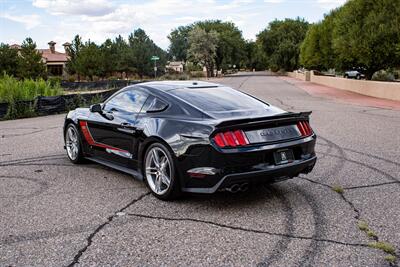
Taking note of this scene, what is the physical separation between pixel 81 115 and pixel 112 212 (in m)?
2.62

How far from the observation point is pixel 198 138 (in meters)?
4.65

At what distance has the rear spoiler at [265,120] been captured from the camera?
4601mm

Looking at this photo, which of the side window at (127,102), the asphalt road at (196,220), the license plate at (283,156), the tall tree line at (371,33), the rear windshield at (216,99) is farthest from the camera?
the tall tree line at (371,33)

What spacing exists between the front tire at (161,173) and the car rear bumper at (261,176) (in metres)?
0.18

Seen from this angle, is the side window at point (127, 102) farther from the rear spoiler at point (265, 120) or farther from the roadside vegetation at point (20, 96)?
the roadside vegetation at point (20, 96)

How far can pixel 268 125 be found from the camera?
4824 millimetres

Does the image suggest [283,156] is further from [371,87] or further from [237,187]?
[371,87]

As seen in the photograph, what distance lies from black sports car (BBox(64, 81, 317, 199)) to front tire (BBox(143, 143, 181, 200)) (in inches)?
0.4

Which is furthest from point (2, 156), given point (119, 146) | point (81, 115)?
point (119, 146)

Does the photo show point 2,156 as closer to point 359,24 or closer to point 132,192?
point 132,192

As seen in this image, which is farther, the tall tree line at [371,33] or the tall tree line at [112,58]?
the tall tree line at [112,58]

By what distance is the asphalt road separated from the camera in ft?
12.0

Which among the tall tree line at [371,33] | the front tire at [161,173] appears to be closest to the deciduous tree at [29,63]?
the tall tree line at [371,33]

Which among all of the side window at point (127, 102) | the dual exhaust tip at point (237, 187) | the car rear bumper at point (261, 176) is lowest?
the dual exhaust tip at point (237, 187)
